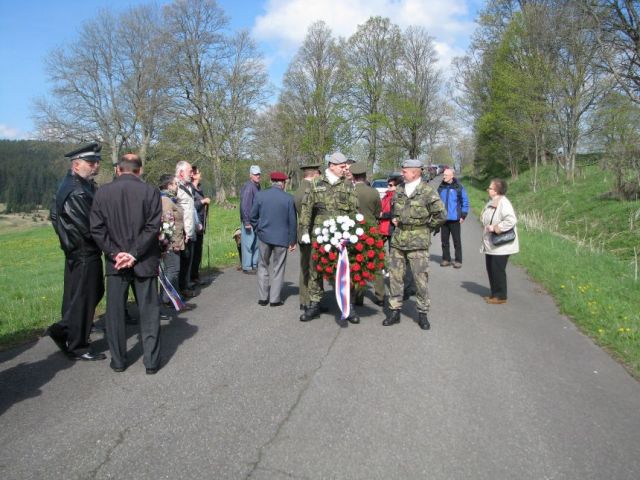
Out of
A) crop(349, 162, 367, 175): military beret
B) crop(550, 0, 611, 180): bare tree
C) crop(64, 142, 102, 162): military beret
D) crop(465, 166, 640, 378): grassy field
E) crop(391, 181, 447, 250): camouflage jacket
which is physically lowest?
crop(465, 166, 640, 378): grassy field

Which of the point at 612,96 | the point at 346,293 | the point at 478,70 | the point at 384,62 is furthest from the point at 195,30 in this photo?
the point at 346,293

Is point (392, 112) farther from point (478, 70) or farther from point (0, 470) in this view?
point (0, 470)

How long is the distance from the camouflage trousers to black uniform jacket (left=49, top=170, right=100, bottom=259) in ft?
12.4

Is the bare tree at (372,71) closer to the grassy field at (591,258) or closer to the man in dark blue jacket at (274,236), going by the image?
the grassy field at (591,258)

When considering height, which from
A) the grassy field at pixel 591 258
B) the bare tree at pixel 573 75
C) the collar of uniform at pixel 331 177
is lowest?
the grassy field at pixel 591 258

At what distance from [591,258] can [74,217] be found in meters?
10.5

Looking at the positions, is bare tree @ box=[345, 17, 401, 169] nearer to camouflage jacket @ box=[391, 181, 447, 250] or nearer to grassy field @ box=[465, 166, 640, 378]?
grassy field @ box=[465, 166, 640, 378]

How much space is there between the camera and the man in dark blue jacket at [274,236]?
7355 millimetres

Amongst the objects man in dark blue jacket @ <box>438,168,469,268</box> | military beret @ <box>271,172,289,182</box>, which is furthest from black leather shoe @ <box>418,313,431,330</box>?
man in dark blue jacket @ <box>438,168,469,268</box>

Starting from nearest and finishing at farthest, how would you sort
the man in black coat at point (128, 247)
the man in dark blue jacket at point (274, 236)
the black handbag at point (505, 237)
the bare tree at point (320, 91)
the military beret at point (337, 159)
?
the man in black coat at point (128, 247)
the military beret at point (337, 159)
the man in dark blue jacket at point (274, 236)
the black handbag at point (505, 237)
the bare tree at point (320, 91)

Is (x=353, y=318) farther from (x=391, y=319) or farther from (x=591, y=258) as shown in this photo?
(x=591, y=258)

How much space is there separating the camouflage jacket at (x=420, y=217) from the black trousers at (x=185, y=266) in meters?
3.77

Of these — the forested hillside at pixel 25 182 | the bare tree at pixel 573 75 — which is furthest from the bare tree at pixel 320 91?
the forested hillside at pixel 25 182

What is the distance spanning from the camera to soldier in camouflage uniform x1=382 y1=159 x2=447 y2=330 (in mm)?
6363
